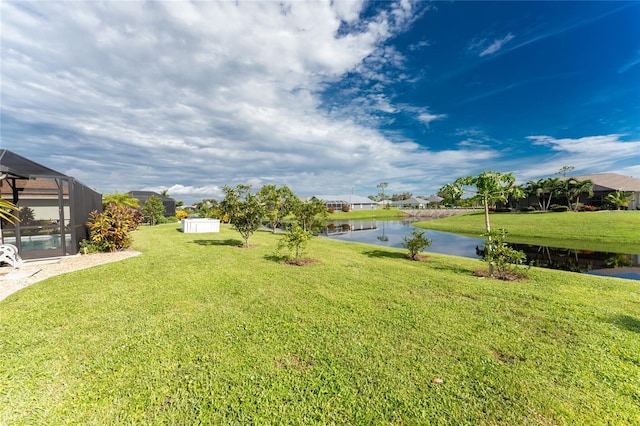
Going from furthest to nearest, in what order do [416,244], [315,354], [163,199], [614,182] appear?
[163,199]
[614,182]
[416,244]
[315,354]

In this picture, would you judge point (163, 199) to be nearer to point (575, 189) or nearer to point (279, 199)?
point (279, 199)

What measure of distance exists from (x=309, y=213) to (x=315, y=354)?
1830 centimetres

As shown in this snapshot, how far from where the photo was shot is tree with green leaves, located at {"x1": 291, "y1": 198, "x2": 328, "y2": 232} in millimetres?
21547

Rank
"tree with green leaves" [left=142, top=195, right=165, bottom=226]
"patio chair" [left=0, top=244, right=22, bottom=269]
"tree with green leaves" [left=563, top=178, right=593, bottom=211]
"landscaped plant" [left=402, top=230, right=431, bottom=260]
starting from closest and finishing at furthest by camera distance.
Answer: "patio chair" [left=0, top=244, right=22, bottom=269], "landscaped plant" [left=402, top=230, right=431, bottom=260], "tree with green leaves" [left=142, top=195, right=165, bottom=226], "tree with green leaves" [left=563, top=178, right=593, bottom=211]

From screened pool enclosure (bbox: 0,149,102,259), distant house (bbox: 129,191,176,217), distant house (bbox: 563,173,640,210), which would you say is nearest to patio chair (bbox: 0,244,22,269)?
screened pool enclosure (bbox: 0,149,102,259)

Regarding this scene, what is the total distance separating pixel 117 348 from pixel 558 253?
63.2 feet

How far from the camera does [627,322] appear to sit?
14.8 ft

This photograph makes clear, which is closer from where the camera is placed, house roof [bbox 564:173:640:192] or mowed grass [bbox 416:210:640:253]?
mowed grass [bbox 416:210:640:253]

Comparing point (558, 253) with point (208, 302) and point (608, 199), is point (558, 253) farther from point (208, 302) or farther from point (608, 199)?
point (608, 199)

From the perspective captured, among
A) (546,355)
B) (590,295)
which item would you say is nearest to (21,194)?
(546,355)

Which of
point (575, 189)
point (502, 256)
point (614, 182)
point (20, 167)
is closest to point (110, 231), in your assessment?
point (20, 167)

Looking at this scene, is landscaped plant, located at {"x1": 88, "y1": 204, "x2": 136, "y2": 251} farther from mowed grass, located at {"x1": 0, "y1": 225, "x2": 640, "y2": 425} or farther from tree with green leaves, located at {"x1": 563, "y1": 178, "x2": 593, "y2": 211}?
tree with green leaves, located at {"x1": 563, "y1": 178, "x2": 593, "y2": 211}

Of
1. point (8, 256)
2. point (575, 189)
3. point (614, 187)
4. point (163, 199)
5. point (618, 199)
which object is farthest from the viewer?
point (163, 199)

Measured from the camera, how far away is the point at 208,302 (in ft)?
17.0
